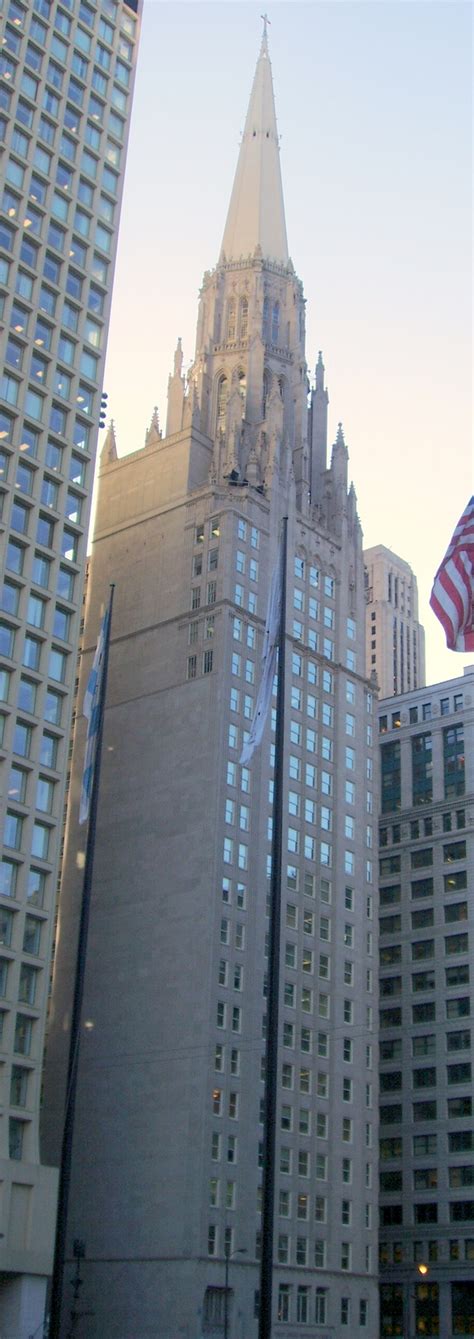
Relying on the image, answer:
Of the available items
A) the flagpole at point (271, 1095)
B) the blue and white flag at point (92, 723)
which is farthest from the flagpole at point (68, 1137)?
the flagpole at point (271, 1095)

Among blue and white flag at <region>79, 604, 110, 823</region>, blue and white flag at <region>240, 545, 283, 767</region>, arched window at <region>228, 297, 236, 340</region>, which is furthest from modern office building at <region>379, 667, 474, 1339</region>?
blue and white flag at <region>240, 545, 283, 767</region>

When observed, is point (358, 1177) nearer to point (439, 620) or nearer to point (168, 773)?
point (168, 773)

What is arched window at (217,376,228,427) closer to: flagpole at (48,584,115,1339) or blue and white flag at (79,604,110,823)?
blue and white flag at (79,604,110,823)

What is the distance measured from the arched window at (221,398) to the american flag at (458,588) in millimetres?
79364

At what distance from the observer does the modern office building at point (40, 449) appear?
258 feet

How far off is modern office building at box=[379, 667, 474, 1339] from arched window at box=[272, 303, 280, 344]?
110 feet

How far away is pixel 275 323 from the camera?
137 metres

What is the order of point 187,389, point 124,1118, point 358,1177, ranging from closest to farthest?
point 124,1118, point 358,1177, point 187,389

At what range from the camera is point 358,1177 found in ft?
355

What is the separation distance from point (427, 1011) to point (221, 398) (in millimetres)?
52479

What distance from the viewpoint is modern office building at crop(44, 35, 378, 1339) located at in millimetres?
98062

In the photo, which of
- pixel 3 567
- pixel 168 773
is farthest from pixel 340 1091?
pixel 3 567

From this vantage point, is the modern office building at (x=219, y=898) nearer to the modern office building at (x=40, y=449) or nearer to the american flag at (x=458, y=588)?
the modern office building at (x=40, y=449)

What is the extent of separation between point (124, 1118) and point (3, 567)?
127ft
